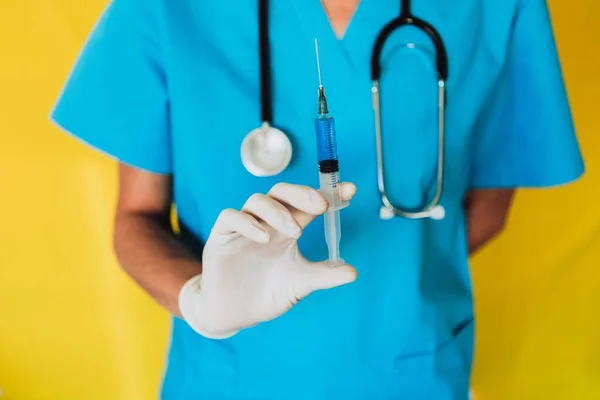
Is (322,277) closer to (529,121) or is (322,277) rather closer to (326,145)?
(326,145)

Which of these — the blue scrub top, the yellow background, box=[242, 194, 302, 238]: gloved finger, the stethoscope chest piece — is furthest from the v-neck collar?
the yellow background

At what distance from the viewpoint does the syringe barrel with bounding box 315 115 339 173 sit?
57 centimetres

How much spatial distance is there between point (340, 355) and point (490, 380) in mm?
568

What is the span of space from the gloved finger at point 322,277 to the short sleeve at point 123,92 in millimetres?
253

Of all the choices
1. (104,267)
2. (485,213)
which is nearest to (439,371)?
(485,213)

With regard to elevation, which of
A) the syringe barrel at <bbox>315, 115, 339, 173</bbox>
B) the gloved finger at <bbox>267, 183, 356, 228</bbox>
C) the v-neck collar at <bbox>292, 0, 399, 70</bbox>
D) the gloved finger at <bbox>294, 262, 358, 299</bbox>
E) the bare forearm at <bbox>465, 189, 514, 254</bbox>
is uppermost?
the v-neck collar at <bbox>292, 0, 399, 70</bbox>

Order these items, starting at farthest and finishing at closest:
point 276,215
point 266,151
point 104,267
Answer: point 104,267 → point 266,151 → point 276,215

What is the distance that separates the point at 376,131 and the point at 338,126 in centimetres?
4

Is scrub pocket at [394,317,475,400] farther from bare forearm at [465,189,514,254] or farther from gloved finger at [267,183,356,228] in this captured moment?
gloved finger at [267,183,356,228]

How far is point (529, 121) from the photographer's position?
2.65ft

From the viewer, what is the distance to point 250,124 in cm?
67

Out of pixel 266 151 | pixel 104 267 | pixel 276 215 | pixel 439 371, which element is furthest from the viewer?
pixel 104 267

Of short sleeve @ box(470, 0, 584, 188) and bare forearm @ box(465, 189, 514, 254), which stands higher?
short sleeve @ box(470, 0, 584, 188)

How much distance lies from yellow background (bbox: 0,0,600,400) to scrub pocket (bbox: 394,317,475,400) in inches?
12.6
